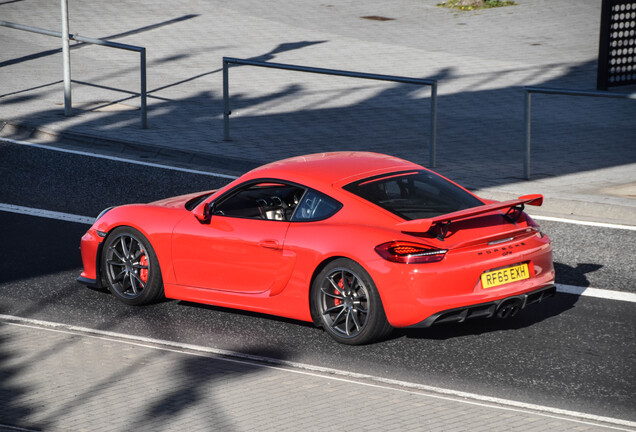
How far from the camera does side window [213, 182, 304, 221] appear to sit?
8312mm

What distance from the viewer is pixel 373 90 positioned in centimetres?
2039

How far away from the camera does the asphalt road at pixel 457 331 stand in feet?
22.8

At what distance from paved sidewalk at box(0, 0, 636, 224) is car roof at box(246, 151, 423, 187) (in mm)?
4343

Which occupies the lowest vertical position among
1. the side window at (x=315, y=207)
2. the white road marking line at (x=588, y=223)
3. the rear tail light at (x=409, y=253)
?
the white road marking line at (x=588, y=223)

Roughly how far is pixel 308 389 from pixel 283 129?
415 inches

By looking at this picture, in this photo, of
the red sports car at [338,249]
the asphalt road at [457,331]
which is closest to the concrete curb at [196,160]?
the asphalt road at [457,331]

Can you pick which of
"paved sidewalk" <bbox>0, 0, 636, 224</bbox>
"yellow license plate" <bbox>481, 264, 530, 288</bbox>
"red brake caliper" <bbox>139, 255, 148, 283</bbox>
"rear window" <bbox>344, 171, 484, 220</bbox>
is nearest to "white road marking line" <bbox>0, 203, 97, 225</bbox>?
"red brake caliper" <bbox>139, 255, 148, 283</bbox>

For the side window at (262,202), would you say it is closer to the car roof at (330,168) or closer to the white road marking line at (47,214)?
the car roof at (330,168)

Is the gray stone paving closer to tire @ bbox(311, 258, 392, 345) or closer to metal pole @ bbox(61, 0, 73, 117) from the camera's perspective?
metal pole @ bbox(61, 0, 73, 117)

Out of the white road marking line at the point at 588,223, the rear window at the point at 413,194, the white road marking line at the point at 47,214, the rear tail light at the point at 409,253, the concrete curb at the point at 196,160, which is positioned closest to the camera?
the rear tail light at the point at 409,253

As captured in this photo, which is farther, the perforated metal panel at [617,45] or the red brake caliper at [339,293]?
the perforated metal panel at [617,45]

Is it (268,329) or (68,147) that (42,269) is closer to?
(268,329)

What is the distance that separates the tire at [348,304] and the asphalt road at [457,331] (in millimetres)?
137

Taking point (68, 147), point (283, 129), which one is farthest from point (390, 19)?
point (68, 147)
